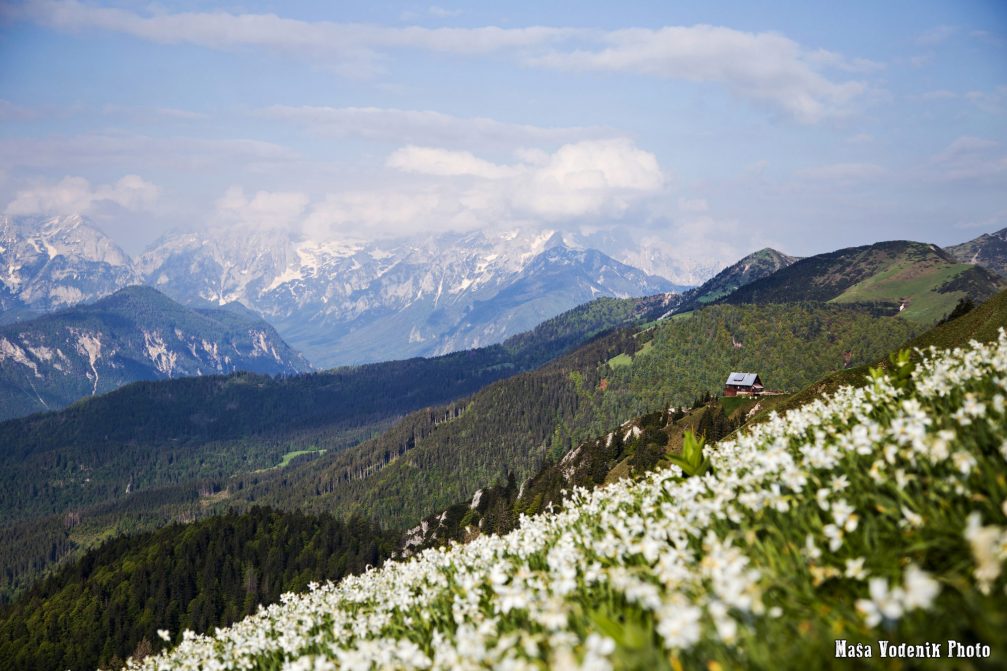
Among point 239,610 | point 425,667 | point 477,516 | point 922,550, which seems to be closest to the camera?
point 922,550

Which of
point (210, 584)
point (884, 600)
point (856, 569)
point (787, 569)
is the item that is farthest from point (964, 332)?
point (210, 584)

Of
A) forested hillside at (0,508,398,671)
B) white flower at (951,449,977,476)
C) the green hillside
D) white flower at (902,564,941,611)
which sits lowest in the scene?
forested hillside at (0,508,398,671)

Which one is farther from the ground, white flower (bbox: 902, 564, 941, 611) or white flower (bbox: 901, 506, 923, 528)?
white flower (bbox: 902, 564, 941, 611)

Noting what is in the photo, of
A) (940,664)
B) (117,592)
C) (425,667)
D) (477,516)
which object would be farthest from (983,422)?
(117,592)

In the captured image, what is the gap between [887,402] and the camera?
13.6 meters

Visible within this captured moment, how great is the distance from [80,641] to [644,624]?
208 m

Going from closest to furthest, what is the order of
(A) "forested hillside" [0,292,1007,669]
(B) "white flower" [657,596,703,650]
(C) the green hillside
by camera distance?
1. (B) "white flower" [657,596,703,650]
2. (C) the green hillside
3. (A) "forested hillside" [0,292,1007,669]

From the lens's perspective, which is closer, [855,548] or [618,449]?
[855,548]

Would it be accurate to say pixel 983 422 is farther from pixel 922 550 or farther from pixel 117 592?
pixel 117 592

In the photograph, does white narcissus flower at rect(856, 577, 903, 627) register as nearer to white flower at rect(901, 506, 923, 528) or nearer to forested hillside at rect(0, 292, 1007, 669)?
white flower at rect(901, 506, 923, 528)

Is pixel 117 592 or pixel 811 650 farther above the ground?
pixel 811 650

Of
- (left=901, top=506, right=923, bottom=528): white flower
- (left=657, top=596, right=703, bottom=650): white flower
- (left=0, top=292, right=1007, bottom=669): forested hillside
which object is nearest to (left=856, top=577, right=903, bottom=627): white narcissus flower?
(left=657, top=596, right=703, bottom=650): white flower

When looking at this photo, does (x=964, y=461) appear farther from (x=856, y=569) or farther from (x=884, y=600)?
(x=884, y=600)

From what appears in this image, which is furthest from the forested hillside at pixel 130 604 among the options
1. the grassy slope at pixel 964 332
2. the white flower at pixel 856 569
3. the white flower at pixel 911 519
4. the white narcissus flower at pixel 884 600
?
the white narcissus flower at pixel 884 600
